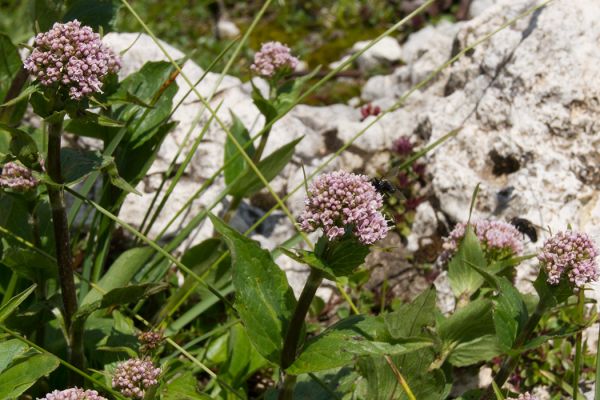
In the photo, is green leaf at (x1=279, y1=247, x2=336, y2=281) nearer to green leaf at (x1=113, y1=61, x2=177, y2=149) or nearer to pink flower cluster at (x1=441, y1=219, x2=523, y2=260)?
pink flower cluster at (x1=441, y1=219, x2=523, y2=260)

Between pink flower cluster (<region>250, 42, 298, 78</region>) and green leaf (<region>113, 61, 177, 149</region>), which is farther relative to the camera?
pink flower cluster (<region>250, 42, 298, 78</region>)

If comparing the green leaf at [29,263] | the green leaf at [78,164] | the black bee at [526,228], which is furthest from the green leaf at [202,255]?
the black bee at [526,228]

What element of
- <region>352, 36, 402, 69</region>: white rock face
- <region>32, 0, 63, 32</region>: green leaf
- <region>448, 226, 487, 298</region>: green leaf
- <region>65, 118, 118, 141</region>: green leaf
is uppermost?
A: <region>32, 0, 63, 32</region>: green leaf

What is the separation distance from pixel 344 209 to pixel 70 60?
966 mm

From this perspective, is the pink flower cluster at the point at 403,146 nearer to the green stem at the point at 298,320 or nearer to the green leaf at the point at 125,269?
the green leaf at the point at 125,269

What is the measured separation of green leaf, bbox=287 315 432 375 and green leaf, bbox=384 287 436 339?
194 millimetres

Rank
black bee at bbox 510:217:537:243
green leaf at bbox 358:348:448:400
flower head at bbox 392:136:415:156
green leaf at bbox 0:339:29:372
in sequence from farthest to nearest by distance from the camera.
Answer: flower head at bbox 392:136:415:156 < black bee at bbox 510:217:537:243 < green leaf at bbox 358:348:448:400 < green leaf at bbox 0:339:29:372

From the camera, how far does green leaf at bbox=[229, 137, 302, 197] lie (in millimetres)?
3844

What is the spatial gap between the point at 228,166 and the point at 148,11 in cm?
349

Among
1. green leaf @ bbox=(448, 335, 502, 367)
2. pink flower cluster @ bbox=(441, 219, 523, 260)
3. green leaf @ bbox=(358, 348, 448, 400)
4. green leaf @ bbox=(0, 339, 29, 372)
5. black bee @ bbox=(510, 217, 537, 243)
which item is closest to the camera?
green leaf @ bbox=(0, 339, 29, 372)

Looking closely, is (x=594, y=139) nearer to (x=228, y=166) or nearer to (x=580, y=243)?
(x=580, y=243)

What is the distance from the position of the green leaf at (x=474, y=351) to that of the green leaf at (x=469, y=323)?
2 cm

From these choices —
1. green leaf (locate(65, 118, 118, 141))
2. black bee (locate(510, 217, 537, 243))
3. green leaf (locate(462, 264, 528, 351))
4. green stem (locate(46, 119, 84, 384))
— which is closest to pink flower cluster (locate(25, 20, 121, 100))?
green stem (locate(46, 119, 84, 384))

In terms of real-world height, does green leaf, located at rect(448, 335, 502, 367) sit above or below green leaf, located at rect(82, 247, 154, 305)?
below
